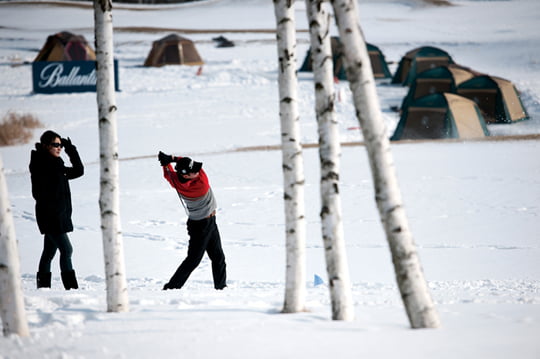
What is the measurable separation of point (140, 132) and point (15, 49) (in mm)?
26430

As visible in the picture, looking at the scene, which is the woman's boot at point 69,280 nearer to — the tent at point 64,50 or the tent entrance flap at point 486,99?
the tent entrance flap at point 486,99

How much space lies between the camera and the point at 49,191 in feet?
21.0

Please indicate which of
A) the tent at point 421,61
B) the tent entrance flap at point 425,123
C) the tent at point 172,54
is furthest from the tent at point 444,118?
the tent at point 172,54

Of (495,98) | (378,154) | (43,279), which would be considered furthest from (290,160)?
(495,98)

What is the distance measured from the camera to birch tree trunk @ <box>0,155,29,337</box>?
4129mm

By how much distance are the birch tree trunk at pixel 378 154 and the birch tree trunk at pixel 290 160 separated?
0.67 metres

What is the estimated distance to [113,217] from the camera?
4859 millimetres

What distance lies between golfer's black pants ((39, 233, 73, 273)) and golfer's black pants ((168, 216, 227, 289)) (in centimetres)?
95

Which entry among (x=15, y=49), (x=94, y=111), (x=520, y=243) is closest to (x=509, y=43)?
(x=94, y=111)

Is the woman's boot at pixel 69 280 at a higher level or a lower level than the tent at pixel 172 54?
lower

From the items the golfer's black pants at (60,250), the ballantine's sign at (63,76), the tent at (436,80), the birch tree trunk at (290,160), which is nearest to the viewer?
the birch tree trunk at (290,160)

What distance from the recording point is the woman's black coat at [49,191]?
638cm

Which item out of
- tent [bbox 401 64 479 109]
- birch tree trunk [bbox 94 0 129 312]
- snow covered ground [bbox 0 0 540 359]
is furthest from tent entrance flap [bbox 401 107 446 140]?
birch tree trunk [bbox 94 0 129 312]

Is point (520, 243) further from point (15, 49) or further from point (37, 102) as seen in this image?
point (15, 49)
